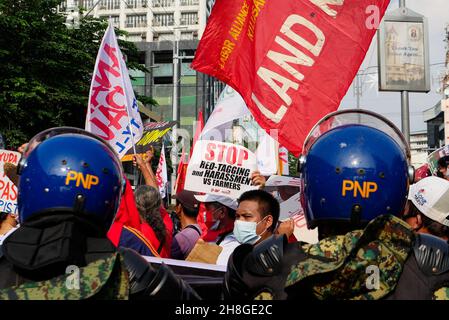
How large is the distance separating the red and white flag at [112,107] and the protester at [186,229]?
2.73 ft

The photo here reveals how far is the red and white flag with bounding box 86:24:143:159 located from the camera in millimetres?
5996

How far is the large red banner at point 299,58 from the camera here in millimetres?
5219

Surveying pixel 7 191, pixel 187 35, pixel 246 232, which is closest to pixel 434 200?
pixel 246 232

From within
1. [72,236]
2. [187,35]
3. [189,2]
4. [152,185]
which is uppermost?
[189,2]

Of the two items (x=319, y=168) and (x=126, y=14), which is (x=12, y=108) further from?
(x=126, y=14)

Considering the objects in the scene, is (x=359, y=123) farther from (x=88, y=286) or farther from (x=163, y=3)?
(x=163, y=3)

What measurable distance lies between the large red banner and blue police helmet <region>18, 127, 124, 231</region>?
2854 millimetres

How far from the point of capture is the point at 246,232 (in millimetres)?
4445

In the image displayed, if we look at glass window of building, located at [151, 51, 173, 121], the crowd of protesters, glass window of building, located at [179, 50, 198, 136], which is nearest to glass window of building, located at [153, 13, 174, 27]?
glass window of building, located at [151, 51, 173, 121]

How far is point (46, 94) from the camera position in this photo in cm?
2095

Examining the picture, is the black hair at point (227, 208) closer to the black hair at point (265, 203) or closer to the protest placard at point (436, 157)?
the black hair at point (265, 203)

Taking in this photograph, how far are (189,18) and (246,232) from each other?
251ft

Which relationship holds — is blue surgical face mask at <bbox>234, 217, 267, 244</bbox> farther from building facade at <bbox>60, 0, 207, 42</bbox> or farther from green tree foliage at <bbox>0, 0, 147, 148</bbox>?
building facade at <bbox>60, 0, 207, 42</bbox>
